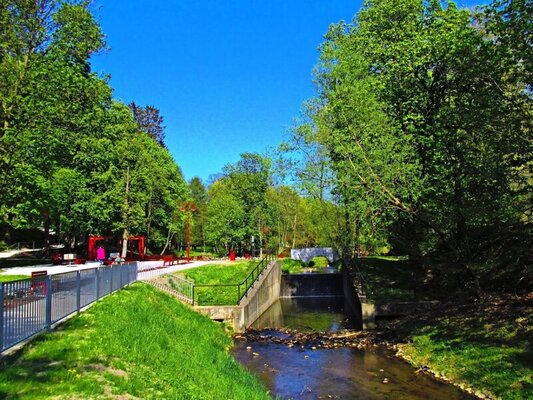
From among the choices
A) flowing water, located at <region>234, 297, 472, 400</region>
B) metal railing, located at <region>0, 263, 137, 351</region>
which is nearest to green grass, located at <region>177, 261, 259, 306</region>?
flowing water, located at <region>234, 297, 472, 400</region>

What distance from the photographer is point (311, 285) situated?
129ft

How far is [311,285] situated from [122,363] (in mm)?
31576

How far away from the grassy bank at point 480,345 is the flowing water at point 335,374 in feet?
2.08

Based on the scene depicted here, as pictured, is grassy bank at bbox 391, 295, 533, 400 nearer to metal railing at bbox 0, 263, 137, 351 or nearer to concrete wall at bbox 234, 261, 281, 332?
concrete wall at bbox 234, 261, 281, 332

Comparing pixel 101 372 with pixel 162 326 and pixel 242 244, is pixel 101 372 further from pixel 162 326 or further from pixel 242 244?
pixel 242 244

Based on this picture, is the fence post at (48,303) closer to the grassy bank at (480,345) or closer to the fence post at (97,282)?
the fence post at (97,282)

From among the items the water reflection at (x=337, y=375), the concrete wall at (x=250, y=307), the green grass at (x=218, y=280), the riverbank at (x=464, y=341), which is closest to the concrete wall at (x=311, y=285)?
the green grass at (x=218, y=280)

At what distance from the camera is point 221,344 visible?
16.8 metres

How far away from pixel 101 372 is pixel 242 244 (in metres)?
60.7

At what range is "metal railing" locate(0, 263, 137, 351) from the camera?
8352mm

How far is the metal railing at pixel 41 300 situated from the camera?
8352mm

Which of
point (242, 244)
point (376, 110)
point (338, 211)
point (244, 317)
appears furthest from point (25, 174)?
point (242, 244)

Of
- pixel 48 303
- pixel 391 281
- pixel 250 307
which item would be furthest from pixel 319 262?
pixel 48 303

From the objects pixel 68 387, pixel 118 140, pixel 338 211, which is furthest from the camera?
pixel 118 140
